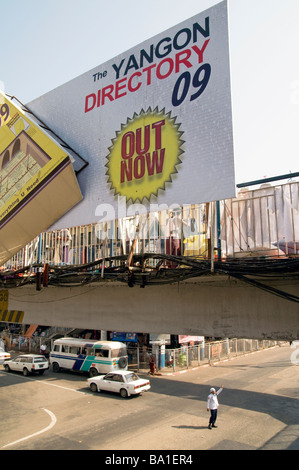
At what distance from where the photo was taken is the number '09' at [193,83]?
30.8 feet

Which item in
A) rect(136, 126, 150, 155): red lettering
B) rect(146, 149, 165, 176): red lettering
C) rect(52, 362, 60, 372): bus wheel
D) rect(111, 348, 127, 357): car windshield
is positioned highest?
rect(136, 126, 150, 155): red lettering

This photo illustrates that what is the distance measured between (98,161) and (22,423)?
11735mm

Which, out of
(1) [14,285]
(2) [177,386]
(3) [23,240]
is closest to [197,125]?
(3) [23,240]

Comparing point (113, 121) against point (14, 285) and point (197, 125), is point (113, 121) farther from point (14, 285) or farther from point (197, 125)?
point (14, 285)

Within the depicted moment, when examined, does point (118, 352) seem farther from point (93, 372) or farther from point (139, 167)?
point (139, 167)

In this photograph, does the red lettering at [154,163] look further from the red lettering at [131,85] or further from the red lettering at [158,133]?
the red lettering at [131,85]

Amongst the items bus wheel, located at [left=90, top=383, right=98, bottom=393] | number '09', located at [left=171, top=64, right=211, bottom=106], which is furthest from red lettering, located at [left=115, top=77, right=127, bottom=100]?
bus wheel, located at [left=90, top=383, right=98, bottom=393]

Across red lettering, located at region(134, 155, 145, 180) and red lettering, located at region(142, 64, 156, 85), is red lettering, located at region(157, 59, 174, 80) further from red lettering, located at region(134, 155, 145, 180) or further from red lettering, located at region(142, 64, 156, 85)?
red lettering, located at region(134, 155, 145, 180)

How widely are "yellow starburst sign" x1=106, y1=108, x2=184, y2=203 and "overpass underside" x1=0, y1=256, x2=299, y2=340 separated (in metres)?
2.36

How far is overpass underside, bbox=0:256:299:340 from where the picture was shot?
309 inches

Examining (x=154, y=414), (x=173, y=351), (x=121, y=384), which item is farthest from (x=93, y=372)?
(x=154, y=414)

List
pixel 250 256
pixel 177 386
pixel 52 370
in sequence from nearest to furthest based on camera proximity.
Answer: pixel 250 256 → pixel 177 386 → pixel 52 370

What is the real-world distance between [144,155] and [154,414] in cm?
1239
